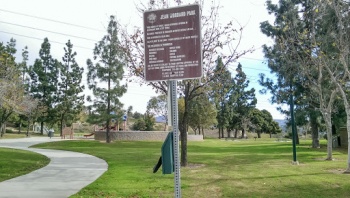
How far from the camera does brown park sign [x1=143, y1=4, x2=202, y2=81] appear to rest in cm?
339

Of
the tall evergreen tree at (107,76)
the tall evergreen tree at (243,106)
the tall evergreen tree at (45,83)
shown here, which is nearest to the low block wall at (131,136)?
the tall evergreen tree at (107,76)

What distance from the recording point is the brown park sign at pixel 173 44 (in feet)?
11.1

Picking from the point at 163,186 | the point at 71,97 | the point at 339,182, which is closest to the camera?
the point at 163,186

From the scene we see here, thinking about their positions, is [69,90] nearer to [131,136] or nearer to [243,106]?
[131,136]

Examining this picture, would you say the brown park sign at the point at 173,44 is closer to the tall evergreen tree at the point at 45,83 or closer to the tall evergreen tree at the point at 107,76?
the tall evergreen tree at the point at 107,76

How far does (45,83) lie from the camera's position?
43219mm

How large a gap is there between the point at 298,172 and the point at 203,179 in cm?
359

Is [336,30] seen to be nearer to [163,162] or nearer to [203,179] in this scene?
[203,179]

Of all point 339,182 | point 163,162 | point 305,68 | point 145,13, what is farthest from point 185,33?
point 305,68

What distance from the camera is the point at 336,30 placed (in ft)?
37.1

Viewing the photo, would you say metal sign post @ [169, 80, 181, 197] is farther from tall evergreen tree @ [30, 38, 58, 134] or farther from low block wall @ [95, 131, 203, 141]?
tall evergreen tree @ [30, 38, 58, 134]

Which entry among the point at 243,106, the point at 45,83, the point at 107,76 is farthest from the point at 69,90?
the point at 243,106

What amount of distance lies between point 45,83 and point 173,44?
143 feet

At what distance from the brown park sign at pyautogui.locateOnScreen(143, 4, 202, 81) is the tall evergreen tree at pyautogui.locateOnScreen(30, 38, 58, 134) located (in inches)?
1700
